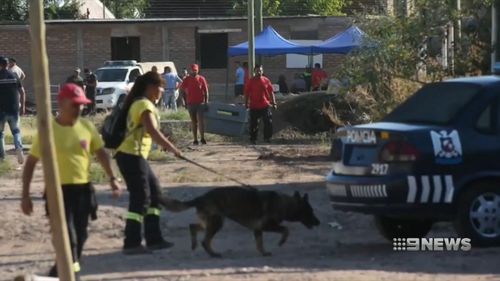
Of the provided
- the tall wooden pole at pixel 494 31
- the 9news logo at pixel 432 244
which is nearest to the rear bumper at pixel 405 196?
the 9news logo at pixel 432 244

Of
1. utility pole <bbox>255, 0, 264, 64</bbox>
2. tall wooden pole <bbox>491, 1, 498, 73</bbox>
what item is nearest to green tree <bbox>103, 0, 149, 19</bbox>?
utility pole <bbox>255, 0, 264, 64</bbox>

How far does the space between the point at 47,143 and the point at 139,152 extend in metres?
3.72

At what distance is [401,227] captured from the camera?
11.4 meters

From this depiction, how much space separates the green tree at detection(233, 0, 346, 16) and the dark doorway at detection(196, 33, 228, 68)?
900cm

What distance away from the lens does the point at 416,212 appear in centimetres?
1021

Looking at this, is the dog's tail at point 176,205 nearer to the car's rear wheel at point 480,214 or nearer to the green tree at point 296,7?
the car's rear wheel at point 480,214

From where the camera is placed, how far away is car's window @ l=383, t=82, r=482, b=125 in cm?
1064

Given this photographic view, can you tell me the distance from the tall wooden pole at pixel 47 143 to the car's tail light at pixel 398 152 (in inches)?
165

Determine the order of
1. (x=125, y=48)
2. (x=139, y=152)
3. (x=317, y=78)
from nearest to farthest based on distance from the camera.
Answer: (x=139, y=152)
(x=317, y=78)
(x=125, y=48)

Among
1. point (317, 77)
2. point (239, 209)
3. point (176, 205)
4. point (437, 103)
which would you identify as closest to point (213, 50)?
→ point (317, 77)

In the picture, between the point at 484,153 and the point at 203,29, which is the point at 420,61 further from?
the point at 203,29

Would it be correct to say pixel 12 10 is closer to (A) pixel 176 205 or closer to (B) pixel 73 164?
(A) pixel 176 205

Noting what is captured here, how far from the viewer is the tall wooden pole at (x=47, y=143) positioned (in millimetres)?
6711

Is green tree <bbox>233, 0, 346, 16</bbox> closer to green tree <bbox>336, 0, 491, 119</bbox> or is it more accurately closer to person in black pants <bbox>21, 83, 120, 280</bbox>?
green tree <bbox>336, 0, 491, 119</bbox>
